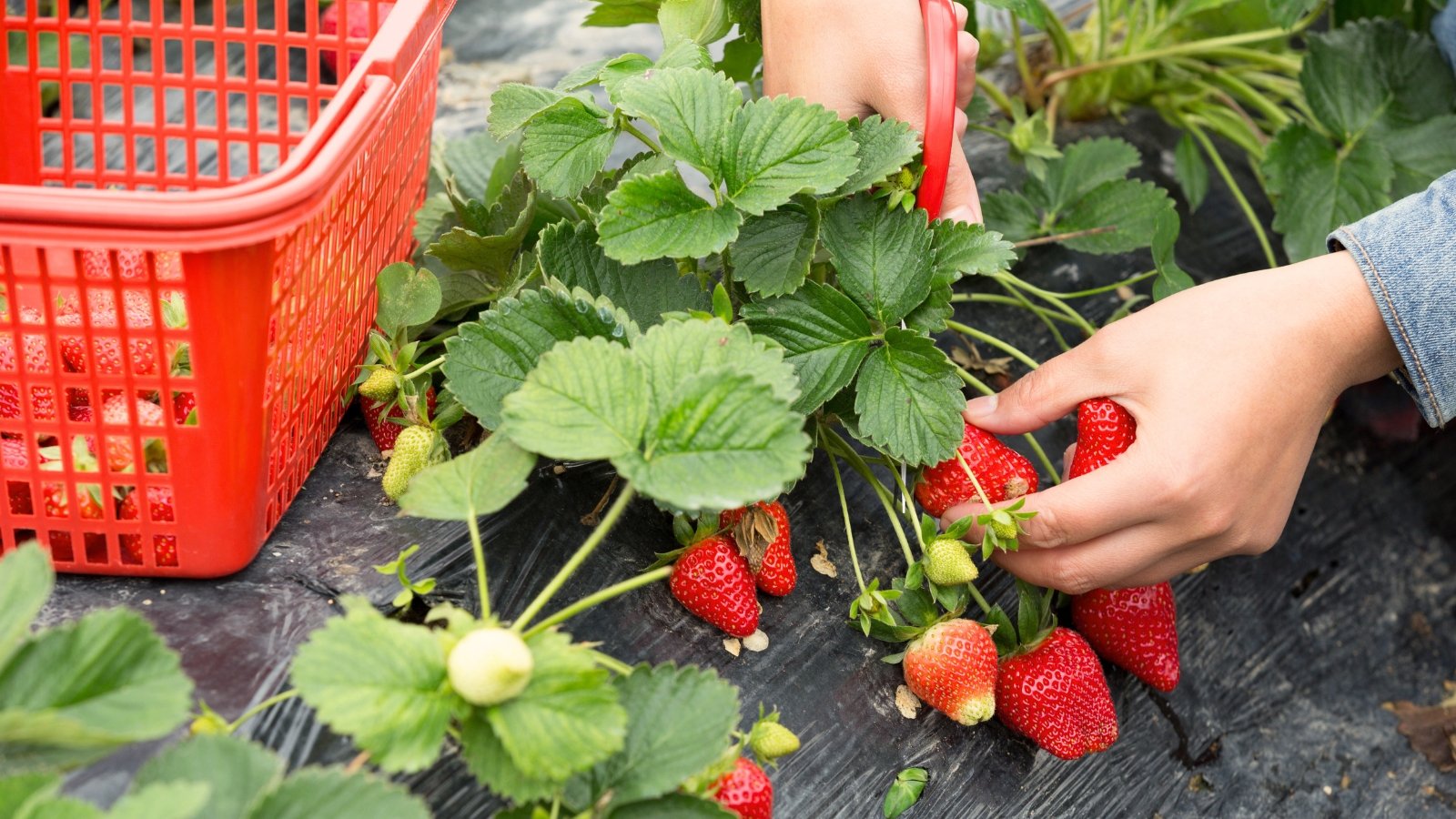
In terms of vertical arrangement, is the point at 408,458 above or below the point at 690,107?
below

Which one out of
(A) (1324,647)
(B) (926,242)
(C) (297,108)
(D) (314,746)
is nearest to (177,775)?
(D) (314,746)

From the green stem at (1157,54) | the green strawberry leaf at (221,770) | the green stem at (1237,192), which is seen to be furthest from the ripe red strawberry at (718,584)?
the green stem at (1157,54)

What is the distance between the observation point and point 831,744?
81cm

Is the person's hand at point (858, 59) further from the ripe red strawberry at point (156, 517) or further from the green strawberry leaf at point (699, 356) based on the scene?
the ripe red strawberry at point (156, 517)

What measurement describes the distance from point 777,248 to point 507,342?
192 millimetres

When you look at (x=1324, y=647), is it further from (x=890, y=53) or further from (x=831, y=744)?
(x=890, y=53)

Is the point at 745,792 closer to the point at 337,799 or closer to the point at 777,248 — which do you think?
the point at 337,799

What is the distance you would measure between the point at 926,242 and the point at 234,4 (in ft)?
4.36

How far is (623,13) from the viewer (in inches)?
Answer: 39.1

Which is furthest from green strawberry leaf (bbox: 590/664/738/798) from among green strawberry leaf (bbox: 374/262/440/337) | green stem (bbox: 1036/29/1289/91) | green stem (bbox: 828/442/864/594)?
green stem (bbox: 1036/29/1289/91)

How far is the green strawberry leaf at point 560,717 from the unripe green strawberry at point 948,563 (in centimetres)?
30

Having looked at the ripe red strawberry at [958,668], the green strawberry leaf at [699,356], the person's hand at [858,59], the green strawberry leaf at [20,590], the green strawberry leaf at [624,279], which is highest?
the person's hand at [858,59]

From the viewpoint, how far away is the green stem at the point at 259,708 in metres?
0.63

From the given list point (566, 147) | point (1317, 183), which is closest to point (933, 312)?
point (566, 147)
